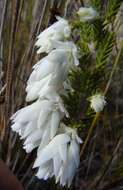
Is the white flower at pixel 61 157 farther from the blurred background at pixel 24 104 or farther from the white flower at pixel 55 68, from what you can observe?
the blurred background at pixel 24 104

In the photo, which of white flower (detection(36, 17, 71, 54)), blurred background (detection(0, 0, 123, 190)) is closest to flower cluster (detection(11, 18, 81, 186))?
white flower (detection(36, 17, 71, 54))

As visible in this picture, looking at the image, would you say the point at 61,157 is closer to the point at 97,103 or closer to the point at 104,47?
the point at 97,103

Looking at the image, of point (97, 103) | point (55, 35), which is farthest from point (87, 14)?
point (97, 103)

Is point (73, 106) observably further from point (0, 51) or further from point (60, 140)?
point (0, 51)

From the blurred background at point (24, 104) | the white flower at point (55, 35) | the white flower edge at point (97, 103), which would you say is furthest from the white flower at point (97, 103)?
the blurred background at point (24, 104)

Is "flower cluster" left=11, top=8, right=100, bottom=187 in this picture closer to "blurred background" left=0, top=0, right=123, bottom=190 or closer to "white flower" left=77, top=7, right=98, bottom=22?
"white flower" left=77, top=7, right=98, bottom=22

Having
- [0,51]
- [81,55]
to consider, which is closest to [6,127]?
[0,51]
